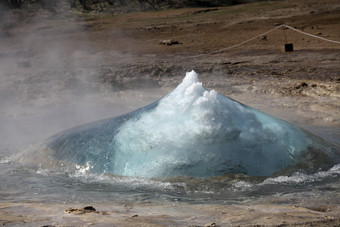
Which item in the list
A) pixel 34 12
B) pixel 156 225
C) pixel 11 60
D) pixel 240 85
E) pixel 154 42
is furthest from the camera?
pixel 34 12

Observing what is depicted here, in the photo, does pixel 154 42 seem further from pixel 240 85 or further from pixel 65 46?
pixel 240 85

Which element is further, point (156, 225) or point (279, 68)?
point (279, 68)

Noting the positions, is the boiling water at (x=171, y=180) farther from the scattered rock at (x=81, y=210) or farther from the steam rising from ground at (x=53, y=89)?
the steam rising from ground at (x=53, y=89)

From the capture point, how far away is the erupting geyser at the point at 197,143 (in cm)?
405

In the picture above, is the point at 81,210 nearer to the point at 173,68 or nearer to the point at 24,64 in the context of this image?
the point at 173,68

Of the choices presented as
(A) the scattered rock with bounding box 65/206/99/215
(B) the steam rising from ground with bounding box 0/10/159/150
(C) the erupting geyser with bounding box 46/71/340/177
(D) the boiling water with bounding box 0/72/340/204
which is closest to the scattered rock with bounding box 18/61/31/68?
(B) the steam rising from ground with bounding box 0/10/159/150

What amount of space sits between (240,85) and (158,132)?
416cm

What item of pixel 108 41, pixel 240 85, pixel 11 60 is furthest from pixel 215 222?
pixel 108 41

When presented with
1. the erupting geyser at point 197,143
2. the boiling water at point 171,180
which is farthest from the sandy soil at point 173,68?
the erupting geyser at point 197,143

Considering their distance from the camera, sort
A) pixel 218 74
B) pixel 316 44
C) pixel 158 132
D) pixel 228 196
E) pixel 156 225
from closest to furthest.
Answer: pixel 156 225, pixel 228 196, pixel 158 132, pixel 218 74, pixel 316 44

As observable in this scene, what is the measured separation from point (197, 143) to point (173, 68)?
539 cm

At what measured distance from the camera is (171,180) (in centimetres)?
397

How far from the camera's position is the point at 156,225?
281cm

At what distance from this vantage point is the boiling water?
3707 mm
